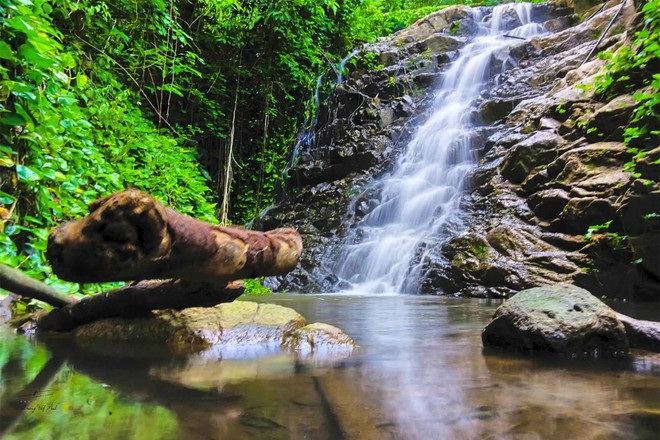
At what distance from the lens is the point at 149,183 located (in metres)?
6.25

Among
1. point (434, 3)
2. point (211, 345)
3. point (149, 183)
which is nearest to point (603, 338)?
point (211, 345)

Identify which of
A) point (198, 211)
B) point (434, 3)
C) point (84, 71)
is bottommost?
point (198, 211)

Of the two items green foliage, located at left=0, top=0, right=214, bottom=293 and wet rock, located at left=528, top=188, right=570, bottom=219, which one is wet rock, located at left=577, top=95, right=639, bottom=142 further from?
green foliage, located at left=0, top=0, right=214, bottom=293

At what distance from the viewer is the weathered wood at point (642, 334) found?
2455 millimetres

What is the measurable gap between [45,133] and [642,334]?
4741mm

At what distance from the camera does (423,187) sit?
28.6 ft

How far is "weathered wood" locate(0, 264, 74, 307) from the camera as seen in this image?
257 cm

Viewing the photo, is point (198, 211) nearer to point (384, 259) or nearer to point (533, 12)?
point (384, 259)

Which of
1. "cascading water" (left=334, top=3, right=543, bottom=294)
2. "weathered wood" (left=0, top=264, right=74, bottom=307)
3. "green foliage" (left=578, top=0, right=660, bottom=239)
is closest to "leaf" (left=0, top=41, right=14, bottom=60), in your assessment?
"weathered wood" (left=0, top=264, right=74, bottom=307)

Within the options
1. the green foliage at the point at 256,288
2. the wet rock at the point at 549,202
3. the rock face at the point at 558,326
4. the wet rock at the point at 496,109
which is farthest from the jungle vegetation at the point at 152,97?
the rock face at the point at 558,326

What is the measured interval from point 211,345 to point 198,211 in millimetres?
4916

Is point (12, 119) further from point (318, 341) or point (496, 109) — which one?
point (496, 109)

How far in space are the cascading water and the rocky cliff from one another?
0.87 feet

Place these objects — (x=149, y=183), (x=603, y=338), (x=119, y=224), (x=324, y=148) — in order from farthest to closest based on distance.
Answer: (x=324, y=148) → (x=149, y=183) → (x=603, y=338) → (x=119, y=224)
